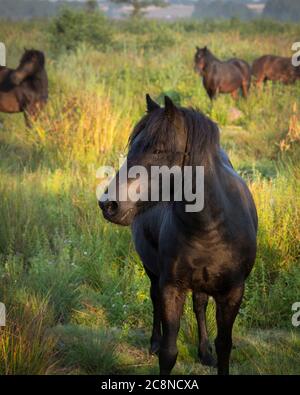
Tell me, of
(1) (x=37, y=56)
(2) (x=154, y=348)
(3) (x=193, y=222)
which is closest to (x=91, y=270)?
(2) (x=154, y=348)

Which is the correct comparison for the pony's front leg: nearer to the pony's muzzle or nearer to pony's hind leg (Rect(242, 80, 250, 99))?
the pony's muzzle

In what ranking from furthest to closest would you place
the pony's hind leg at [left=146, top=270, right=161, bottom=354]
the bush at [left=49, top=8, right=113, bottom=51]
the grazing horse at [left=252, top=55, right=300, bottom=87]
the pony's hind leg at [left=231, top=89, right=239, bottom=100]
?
the bush at [left=49, top=8, right=113, bottom=51] → the grazing horse at [left=252, top=55, right=300, bottom=87] → the pony's hind leg at [left=231, top=89, right=239, bottom=100] → the pony's hind leg at [left=146, top=270, right=161, bottom=354]

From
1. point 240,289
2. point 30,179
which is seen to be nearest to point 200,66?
point 30,179

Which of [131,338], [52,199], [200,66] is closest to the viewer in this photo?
[131,338]

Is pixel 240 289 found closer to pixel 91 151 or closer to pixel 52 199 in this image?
pixel 52 199

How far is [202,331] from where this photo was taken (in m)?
4.26

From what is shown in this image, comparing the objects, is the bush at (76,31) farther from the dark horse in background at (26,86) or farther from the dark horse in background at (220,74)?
the dark horse in background at (26,86)

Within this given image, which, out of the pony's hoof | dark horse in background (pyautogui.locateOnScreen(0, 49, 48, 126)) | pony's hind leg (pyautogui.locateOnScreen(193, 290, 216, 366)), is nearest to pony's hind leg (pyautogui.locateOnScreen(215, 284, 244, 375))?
pony's hind leg (pyautogui.locateOnScreen(193, 290, 216, 366))

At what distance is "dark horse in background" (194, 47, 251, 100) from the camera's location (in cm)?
1502

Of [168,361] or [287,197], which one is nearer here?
[168,361]

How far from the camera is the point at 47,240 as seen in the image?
222 inches

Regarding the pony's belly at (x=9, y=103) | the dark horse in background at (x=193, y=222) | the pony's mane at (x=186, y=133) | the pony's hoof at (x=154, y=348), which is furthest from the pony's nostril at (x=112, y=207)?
the pony's belly at (x=9, y=103)

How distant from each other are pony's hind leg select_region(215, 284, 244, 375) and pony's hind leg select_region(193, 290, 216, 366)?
0.54 meters

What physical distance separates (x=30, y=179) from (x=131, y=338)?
318cm
